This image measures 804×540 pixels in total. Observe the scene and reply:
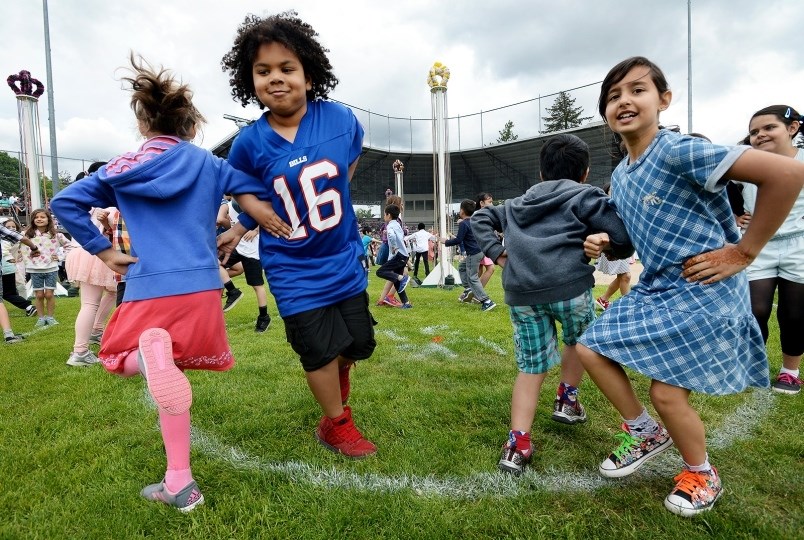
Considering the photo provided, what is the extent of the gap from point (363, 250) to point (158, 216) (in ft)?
3.24

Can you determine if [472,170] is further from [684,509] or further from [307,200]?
[684,509]

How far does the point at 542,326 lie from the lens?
223cm

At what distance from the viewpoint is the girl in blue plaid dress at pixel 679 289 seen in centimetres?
161

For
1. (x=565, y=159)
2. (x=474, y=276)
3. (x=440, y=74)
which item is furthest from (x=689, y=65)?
(x=565, y=159)

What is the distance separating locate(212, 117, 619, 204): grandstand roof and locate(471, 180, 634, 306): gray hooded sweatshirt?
3269 centimetres

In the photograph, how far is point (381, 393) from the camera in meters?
3.05

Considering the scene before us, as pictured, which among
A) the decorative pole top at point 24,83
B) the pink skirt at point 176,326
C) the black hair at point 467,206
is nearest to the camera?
the pink skirt at point 176,326

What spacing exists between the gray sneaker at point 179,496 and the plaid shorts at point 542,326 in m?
1.59

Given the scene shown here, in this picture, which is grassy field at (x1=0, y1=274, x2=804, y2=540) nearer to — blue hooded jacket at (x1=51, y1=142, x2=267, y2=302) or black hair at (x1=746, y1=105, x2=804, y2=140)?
blue hooded jacket at (x1=51, y1=142, x2=267, y2=302)

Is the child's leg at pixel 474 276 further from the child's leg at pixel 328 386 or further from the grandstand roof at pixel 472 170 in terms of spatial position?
the grandstand roof at pixel 472 170

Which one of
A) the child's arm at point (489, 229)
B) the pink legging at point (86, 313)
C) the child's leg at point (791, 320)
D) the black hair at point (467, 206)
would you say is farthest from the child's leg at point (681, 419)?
the black hair at point (467, 206)

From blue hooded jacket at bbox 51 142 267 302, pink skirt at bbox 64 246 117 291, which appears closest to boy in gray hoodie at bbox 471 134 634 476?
blue hooded jacket at bbox 51 142 267 302

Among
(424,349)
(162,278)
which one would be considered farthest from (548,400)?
(162,278)

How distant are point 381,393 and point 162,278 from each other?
171 centimetres
